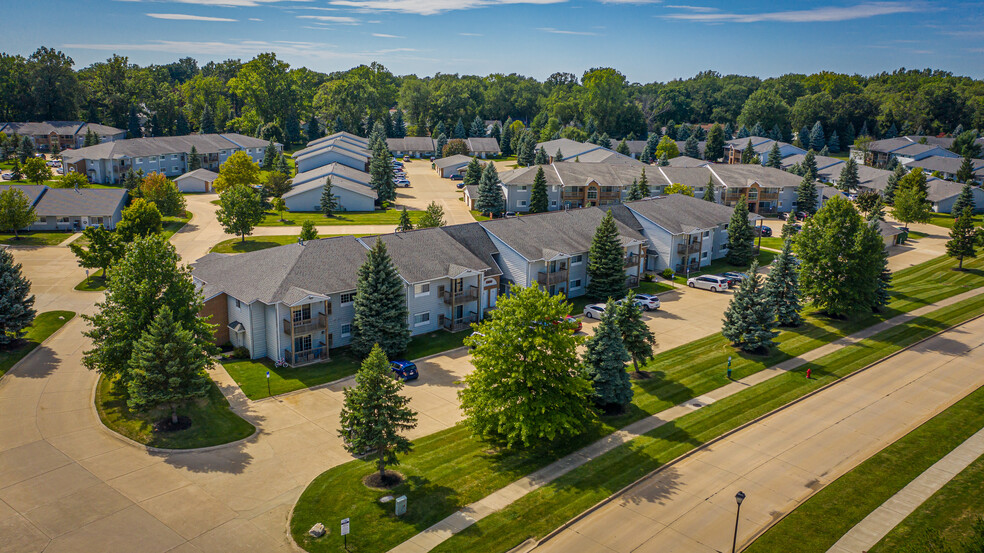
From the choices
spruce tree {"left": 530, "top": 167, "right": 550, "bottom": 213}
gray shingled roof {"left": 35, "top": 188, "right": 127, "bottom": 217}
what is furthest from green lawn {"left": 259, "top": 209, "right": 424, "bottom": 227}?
gray shingled roof {"left": 35, "top": 188, "right": 127, "bottom": 217}

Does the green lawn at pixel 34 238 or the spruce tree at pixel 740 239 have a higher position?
the spruce tree at pixel 740 239

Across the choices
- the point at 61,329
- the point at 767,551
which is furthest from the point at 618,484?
the point at 61,329

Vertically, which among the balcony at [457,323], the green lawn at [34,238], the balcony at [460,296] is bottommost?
the balcony at [457,323]

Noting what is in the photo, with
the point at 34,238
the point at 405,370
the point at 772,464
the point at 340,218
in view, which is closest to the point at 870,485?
the point at 772,464

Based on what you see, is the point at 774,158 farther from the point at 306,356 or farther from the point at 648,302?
the point at 306,356

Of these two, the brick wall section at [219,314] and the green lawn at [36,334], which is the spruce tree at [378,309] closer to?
the brick wall section at [219,314]

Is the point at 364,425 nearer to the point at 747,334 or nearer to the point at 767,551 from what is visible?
the point at 767,551

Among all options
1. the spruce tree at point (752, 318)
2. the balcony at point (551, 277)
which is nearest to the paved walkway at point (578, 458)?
the spruce tree at point (752, 318)
